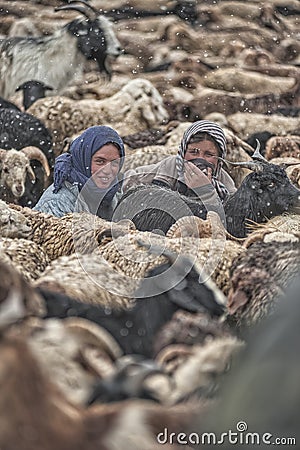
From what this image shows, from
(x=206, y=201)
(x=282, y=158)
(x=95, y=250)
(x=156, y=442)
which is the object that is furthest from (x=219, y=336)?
(x=282, y=158)

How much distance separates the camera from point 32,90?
8.24 metres

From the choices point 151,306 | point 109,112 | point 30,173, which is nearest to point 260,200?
point 151,306

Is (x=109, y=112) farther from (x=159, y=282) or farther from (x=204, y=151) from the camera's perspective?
(x=159, y=282)

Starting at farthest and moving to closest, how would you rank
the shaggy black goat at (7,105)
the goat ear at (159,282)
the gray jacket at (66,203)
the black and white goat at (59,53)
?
the black and white goat at (59,53), the shaggy black goat at (7,105), the gray jacket at (66,203), the goat ear at (159,282)

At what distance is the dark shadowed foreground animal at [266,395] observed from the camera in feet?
7.83

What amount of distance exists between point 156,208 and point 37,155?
2.48 metres

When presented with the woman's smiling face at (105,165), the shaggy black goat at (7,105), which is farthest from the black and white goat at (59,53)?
the woman's smiling face at (105,165)

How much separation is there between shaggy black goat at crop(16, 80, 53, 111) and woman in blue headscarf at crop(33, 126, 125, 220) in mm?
2620

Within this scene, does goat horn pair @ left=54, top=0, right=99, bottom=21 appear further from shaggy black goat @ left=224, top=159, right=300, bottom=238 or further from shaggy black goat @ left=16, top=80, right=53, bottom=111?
shaggy black goat @ left=224, top=159, right=300, bottom=238

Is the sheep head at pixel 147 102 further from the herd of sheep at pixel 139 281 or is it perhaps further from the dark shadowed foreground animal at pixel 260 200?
the dark shadowed foreground animal at pixel 260 200

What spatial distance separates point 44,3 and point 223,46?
7.01 feet

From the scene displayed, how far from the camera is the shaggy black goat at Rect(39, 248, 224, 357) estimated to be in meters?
2.92

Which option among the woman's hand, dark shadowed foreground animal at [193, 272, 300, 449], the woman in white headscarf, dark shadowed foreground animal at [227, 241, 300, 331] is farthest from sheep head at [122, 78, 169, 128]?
dark shadowed foreground animal at [193, 272, 300, 449]

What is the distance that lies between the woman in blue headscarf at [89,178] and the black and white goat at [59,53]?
318 cm
